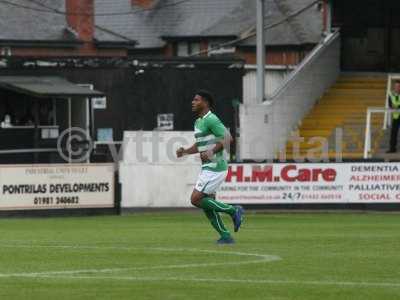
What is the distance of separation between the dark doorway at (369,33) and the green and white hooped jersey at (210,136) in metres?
26.7

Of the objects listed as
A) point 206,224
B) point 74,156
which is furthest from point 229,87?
point 206,224

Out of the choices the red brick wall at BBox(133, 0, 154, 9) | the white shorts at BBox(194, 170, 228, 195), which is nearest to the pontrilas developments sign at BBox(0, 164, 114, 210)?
the white shorts at BBox(194, 170, 228, 195)

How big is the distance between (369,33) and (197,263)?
3124 centimetres

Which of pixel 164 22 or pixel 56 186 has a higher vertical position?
pixel 164 22

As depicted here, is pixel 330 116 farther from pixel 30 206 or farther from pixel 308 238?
pixel 308 238

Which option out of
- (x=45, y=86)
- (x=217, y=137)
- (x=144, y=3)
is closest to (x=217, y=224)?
(x=217, y=137)

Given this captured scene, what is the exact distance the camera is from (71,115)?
41.8 metres

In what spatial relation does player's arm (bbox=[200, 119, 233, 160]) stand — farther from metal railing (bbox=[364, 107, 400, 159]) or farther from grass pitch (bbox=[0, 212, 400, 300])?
metal railing (bbox=[364, 107, 400, 159])

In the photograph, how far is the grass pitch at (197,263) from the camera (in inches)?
488

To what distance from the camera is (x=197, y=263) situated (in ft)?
49.5

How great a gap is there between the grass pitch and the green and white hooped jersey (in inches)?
43.3

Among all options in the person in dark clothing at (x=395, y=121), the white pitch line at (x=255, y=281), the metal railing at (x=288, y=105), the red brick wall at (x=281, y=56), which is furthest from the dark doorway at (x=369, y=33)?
the white pitch line at (x=255, y=281)

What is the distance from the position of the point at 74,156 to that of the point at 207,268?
913 inches

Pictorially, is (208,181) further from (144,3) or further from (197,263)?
(144,3)
